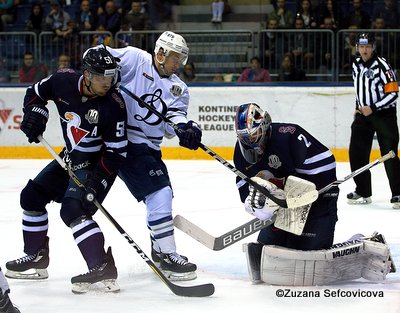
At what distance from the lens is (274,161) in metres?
3.98

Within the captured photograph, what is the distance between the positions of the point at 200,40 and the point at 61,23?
1.74 m

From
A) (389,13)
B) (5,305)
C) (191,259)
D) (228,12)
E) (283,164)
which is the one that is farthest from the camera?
(228,12)

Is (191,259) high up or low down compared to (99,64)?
down

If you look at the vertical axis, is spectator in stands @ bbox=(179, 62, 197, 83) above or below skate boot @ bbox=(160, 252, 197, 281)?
above

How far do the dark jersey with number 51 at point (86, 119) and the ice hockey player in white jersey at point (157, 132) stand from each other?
0.24 metres

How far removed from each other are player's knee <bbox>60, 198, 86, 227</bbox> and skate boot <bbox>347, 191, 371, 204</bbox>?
2.91m

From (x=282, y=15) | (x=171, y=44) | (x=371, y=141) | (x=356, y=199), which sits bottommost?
(x=356, y=199)

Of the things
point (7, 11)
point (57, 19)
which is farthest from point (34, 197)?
point (7, 11)

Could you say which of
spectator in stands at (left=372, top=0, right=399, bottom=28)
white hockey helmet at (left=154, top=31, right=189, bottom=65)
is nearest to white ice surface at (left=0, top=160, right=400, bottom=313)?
white hockey helmet at (left=154, top=31, right=189, bottom=65)

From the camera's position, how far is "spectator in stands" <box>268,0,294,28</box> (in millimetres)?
9273

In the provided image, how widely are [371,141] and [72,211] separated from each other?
120 inches

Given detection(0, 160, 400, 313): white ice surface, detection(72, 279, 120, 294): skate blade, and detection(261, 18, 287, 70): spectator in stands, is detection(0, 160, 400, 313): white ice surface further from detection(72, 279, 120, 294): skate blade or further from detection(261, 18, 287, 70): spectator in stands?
detection(261, 18, 287, 70): spectator in stands

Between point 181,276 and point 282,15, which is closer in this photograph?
point 181,276

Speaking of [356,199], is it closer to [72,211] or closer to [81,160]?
[81,160]
